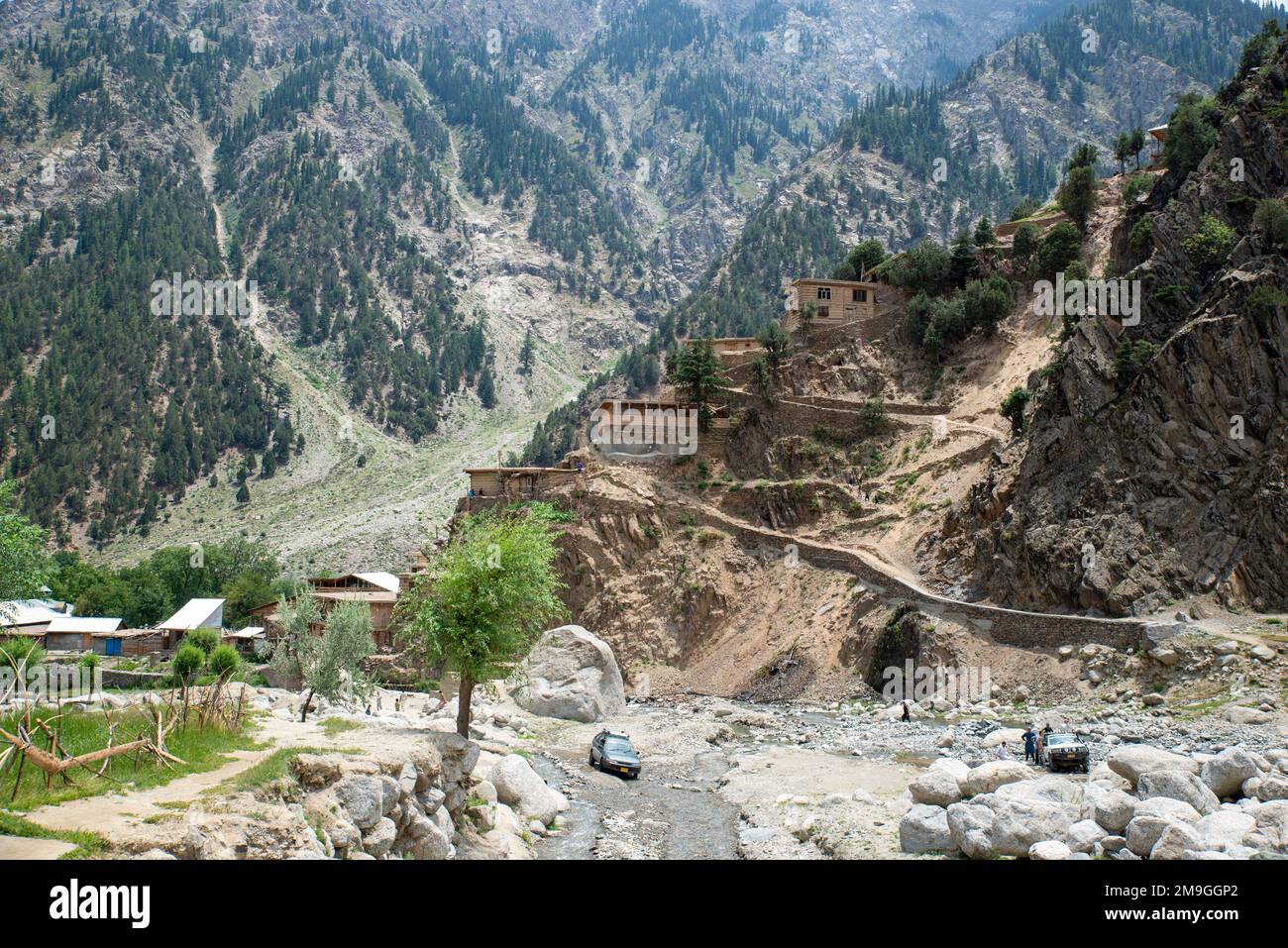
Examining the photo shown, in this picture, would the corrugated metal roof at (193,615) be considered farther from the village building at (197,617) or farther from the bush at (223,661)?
the bush at (223,661)

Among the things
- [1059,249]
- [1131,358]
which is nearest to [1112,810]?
[1131,358]

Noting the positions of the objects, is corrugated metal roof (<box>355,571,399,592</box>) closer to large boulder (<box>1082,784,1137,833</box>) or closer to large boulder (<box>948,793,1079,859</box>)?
large boulder (<box>948,793,1079,859</box>)

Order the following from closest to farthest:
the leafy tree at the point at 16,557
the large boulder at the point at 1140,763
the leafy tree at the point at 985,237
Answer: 1. the large boulder at the point at 1140,763
2. the leafy tree at the point at 16,557
3. the leafy tree at the point at 985,237

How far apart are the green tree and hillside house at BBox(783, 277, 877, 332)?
54830 mm

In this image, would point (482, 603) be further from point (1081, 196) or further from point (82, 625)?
point (1081, 196)

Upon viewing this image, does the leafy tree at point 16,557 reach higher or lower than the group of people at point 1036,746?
higher

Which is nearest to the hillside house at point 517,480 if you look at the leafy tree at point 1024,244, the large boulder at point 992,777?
the leafy tree at point 1024,244

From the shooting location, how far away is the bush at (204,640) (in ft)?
221

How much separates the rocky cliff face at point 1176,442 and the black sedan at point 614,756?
22701mm

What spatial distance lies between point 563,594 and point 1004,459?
1186 inches

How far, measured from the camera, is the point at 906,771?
3494cm

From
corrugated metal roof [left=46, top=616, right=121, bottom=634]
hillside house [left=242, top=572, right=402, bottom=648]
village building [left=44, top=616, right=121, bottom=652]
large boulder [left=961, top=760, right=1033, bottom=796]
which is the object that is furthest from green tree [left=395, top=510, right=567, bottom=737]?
corrugated metal roof [left=46, top=616, right=121, bottom=634]

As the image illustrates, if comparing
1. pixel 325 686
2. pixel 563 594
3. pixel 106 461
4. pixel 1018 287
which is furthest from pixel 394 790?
pixel 106 461
